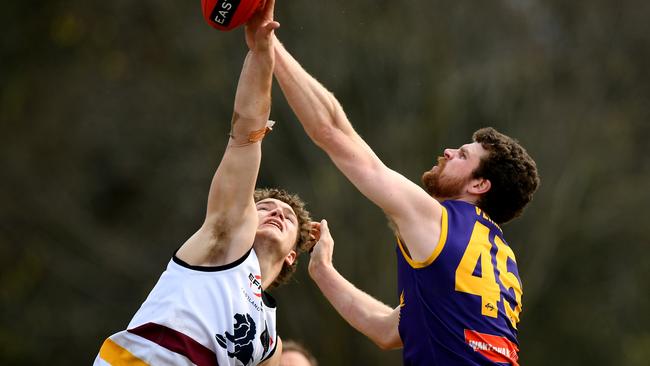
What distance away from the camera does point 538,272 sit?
17984 mm

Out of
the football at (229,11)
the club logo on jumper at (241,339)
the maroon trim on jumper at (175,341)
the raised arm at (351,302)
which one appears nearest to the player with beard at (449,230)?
the football at (229,11)

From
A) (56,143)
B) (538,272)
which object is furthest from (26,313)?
(538,272)

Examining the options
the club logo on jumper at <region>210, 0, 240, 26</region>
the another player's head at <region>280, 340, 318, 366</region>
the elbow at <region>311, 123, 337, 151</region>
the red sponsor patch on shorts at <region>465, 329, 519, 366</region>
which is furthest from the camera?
the another player's head at <region>280, 340, 318, 366</region>

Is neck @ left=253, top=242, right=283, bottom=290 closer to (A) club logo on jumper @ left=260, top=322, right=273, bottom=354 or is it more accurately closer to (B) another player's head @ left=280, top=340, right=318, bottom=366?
(A) club logo on jumper @ left=260, top=322, right=273, bottom=354

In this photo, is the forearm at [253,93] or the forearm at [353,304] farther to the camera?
the forearm at [353,304]

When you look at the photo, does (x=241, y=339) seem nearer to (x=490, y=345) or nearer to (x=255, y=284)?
(x=255, y=284)

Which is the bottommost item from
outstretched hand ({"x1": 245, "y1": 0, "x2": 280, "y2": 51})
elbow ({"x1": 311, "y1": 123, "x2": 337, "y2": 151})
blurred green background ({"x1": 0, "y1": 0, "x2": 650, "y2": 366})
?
blurred green background ({"x1": 0, "y1": 0, "x2": 650, "y2": 366})

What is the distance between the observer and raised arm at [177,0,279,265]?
16.7 ft

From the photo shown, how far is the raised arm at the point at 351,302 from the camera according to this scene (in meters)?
6.46

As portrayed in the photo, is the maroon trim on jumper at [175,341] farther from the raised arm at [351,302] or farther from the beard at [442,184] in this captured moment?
the beard at [442,184]

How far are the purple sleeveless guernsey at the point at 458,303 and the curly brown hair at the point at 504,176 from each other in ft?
1.35

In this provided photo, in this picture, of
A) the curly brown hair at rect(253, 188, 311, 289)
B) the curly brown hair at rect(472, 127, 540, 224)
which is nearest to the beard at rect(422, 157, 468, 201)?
the curly brown hair at rect(472, 127, 540, 224)

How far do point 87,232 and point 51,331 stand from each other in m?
2.01

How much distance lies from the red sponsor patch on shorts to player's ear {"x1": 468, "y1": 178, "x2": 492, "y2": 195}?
0.94 m
